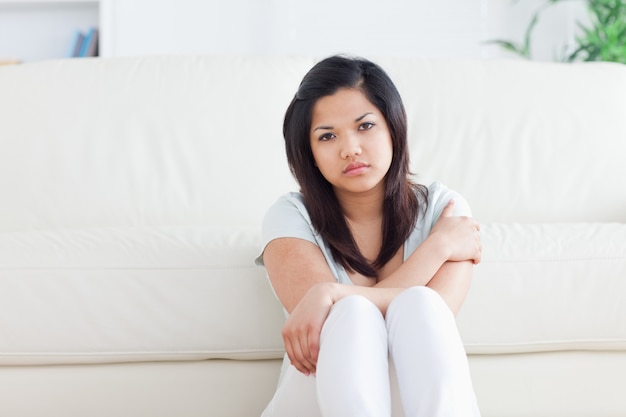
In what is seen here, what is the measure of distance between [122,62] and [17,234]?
0.71 m

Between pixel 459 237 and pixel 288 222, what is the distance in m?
0.29

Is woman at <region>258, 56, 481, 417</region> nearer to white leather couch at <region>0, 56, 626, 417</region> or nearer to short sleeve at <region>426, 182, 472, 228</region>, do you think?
short sleeve at <region>426, 182, 472, 228</region>

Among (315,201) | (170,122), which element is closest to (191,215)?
(170,122)

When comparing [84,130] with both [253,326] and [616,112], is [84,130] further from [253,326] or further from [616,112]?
[616,112]

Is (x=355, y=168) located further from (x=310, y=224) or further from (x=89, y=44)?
(x=89, y=44)

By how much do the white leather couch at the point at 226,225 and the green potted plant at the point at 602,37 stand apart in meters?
1.39

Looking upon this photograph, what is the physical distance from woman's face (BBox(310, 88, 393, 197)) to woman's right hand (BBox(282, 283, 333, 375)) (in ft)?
0.89

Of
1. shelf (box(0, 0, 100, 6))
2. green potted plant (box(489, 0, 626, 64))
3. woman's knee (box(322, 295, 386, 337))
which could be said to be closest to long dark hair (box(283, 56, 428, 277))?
woman's knee (box(322, 295, 386, 337))

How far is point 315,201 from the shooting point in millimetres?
1466

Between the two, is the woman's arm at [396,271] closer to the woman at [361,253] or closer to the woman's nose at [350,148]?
the woman at [361,253]

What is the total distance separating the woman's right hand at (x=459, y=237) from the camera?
4.47 feet

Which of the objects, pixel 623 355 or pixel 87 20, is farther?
pixel 87 20

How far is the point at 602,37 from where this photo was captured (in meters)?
3.72

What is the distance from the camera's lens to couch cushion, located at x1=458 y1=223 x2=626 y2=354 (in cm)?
150
